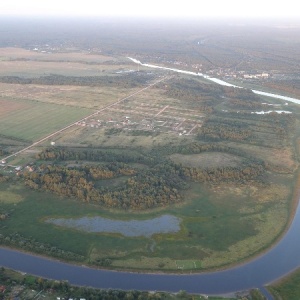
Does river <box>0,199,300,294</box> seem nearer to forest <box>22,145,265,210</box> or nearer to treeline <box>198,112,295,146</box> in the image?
forest <box>22,145,265,210</box>

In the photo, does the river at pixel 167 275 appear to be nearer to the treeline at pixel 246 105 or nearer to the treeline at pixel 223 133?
the treeline at pixel 223 133

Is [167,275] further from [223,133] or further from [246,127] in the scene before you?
[246,127]

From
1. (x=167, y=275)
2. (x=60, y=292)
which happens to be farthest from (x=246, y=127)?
(x=60, y=292)

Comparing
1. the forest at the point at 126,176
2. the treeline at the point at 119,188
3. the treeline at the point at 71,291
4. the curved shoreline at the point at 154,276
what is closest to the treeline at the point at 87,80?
the forest at the point at 126,176

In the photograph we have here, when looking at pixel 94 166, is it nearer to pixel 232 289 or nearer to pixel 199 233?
pixel 199 233

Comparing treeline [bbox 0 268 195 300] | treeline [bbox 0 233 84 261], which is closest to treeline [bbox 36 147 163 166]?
treeline [bbox 0 233 84 261]

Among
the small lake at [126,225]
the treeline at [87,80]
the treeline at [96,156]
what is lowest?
the small lake at [126,225]

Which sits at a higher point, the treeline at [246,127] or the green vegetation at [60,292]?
the treeline at [246,127]
